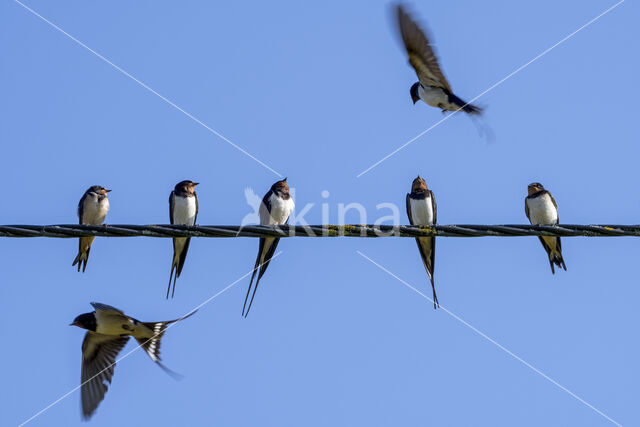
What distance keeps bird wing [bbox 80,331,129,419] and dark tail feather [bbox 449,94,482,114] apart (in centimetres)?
272

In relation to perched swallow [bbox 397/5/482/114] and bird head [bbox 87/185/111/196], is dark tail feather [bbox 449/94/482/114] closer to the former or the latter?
perched swallow [bbox 397/5/482/114]

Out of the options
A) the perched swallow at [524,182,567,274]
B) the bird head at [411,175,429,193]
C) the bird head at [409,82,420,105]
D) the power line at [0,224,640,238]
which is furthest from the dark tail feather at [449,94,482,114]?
the power line at [0,224,640,238]

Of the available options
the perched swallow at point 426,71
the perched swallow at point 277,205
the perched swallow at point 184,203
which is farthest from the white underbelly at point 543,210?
the perched swallow at point 184,203

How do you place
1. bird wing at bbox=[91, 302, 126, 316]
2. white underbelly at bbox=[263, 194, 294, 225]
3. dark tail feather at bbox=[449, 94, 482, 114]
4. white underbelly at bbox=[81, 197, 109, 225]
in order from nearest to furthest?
bird wing at bbox=[91, 302, 126, 316] < dark tail feather at bbox=[449, 94, 482, 114] < white underbelly at bbox=[263, 194, 294, 225] < white underbelly at bbox=[81, 197, 109, 225]

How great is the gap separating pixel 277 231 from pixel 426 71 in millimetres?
2724

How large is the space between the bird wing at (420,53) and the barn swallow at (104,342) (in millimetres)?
2350

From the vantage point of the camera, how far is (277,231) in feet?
12.4

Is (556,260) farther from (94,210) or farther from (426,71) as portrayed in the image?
(94,210)

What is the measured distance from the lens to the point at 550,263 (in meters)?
6.61

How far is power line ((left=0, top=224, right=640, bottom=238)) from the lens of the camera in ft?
12.1

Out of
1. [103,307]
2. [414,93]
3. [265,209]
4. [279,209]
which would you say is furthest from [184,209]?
[414,93]

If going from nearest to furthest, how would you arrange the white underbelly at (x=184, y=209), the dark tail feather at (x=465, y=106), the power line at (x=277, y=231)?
the power line at (x=277, y=231) < the dark tail feather at (x=465, y=106) < the white underbelly at (x=184, y=209)

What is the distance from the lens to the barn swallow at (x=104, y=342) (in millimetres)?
5562

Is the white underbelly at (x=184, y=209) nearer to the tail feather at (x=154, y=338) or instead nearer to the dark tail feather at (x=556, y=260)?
the tail feather at (x=154, y=338)
